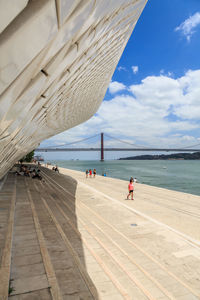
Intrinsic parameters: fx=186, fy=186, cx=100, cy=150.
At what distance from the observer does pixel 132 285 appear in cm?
368

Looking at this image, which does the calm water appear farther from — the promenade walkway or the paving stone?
the paving stone

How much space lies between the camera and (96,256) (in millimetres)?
4676

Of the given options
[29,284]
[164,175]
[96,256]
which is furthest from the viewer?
[164,175]

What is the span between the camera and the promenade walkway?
11.5 feet

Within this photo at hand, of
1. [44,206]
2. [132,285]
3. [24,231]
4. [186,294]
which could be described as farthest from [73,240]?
[44,206]

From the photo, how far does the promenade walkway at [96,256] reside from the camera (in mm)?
3498

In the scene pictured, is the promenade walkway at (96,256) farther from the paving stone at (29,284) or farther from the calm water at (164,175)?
the calm water at (164,175)

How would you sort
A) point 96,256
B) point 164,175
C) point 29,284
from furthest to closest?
1. point 164,175
2. point 96,256
3. point 29,284

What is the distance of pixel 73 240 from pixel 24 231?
1651mm

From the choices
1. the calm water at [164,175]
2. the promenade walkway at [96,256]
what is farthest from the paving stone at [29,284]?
the calm water at [164,175]

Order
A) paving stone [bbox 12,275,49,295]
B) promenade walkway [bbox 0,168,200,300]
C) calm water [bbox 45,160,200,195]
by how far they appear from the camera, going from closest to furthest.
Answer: paving stone [bbox 12,275,49,295]
promenade walkway [bbox 0,168,200,300]
calm water [bbox 45,160,200,195]

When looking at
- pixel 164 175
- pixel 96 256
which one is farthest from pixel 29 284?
pixel 164 175

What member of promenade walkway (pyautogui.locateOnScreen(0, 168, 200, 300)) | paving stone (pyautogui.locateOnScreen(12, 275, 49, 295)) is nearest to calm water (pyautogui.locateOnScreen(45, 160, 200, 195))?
promenade walkway (pyautogui.locateOnScreen(0, 168, 200, 300))

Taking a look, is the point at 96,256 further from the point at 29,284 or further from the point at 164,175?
the point at 164,175
